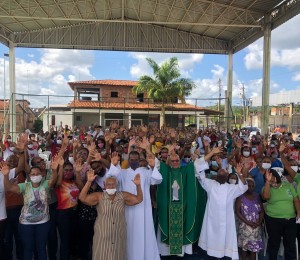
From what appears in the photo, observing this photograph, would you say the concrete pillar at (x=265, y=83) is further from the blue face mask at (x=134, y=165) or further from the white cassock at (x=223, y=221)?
the blue face mask at (x=134, y=165)

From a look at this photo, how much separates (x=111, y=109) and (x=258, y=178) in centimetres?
1996

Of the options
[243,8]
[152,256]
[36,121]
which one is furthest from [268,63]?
[36,121]

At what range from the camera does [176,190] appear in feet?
15.4

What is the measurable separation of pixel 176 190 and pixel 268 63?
13.1 m

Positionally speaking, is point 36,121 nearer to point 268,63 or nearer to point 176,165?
point 268,63

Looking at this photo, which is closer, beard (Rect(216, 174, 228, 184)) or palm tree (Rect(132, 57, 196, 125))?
beard (Rect(216, 174, 228, 184))

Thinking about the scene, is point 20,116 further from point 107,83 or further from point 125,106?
point 107,83

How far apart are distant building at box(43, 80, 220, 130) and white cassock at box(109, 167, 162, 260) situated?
17.2 m

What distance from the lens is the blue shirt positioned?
5.10 metres

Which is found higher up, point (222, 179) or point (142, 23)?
point (142, 23)

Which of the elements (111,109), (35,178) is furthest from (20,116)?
(35,178)

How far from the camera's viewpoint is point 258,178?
525 centimetres

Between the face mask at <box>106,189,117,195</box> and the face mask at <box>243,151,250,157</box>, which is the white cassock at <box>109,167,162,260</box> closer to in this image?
the face mask at <box>106,189,117,195</box>

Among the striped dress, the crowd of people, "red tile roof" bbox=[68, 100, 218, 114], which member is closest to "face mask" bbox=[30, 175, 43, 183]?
the crowd of people
